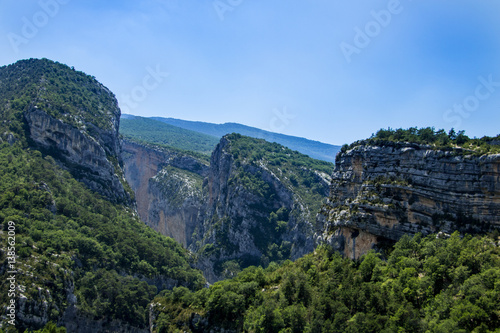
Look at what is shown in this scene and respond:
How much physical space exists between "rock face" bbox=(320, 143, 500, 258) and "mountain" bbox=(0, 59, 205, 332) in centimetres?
4009

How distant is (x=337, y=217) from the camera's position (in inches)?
1978

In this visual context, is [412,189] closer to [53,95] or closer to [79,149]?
[79,149]

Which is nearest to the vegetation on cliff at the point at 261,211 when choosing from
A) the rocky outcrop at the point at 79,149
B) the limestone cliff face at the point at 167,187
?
the limestone cliff face at the point at 167,187

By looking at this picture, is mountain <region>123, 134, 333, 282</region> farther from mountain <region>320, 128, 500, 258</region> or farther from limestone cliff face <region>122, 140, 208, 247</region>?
mountain <region>320, 128, 500, 258</region>

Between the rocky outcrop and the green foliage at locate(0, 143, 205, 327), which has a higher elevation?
the rocky outcrop

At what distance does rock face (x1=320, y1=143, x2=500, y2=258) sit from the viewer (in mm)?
37031

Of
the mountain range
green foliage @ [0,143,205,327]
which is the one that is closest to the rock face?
the mountain range

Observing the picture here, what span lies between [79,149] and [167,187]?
212ft

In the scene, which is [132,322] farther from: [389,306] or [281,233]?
[281,233]

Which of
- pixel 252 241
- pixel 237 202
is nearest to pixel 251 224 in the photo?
pixel 252 241

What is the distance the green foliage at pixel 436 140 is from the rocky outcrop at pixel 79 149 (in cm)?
6760

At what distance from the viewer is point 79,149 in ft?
311

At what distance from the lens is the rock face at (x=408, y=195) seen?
121ft

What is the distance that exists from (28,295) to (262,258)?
70802 millimetres
